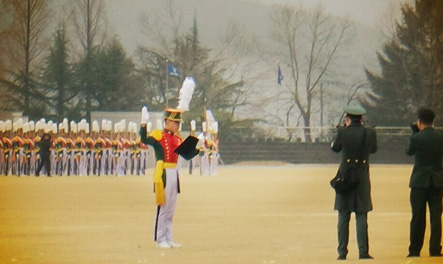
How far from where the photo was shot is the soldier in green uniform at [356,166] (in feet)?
30.3

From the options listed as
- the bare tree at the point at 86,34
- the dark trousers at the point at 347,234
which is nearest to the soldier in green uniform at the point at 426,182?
the dark trousers at the point at 347,234

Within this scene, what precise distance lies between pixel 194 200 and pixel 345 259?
9.05 metres

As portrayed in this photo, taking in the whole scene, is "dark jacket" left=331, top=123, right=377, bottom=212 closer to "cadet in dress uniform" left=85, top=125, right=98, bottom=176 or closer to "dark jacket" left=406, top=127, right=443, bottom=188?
"dark jacket" left=406, top=127, right=443, bottom=188

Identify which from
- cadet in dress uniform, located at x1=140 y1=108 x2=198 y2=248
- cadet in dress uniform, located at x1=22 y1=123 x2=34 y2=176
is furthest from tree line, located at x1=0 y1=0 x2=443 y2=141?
cadet in dress uniform, located at x1=140 y1=108 x2=198 y2=248

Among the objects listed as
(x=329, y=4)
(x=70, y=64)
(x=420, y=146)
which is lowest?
(x=420, y=146)

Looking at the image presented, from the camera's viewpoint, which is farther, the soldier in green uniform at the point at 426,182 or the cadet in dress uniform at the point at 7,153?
the cadet in dress uniform at the point at 7,153

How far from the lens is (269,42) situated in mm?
57969

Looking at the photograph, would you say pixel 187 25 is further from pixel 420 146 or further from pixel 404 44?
pixel 420 146

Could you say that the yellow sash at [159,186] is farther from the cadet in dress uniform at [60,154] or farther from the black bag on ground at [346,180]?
the cadet in dress uniform at [60,154]

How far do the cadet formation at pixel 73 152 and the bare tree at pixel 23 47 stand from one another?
233 inches

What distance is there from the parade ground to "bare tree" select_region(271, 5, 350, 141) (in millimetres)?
32515

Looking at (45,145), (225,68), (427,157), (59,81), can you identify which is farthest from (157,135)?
(225,68)

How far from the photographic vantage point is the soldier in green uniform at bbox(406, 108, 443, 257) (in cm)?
954

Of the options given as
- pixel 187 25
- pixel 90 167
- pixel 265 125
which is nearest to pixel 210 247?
pixel 90 167
